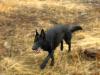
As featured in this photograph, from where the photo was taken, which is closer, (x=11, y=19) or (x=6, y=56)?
(x=6, y=56)

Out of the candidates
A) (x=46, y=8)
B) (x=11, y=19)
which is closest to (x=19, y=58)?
(x=11, y=19)

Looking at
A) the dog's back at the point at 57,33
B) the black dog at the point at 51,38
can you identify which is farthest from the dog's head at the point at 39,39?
the dog's back at the point at 57,33

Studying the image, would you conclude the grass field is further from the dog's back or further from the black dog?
the dog's back

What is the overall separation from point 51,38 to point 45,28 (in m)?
2.36

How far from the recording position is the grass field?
23.4 ft

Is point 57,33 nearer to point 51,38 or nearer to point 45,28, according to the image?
point 51,38

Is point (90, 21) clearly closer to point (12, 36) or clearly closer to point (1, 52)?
point (12, 36)

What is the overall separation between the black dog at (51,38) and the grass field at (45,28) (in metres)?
0.23

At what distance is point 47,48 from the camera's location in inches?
280

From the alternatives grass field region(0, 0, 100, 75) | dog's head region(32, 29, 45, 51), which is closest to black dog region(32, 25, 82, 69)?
dog's head region(32, 29, 45, 51)

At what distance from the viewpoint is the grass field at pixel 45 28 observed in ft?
23.4

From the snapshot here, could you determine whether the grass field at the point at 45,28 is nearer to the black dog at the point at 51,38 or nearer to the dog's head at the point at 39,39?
the black dog at the point at 51,38

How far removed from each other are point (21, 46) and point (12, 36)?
2.33 ft

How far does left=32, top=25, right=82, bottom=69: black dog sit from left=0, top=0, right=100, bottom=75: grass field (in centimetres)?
23
